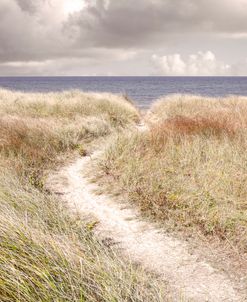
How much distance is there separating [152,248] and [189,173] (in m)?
2.98

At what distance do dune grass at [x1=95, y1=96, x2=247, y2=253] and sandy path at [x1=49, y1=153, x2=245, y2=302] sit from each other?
1.36 feet

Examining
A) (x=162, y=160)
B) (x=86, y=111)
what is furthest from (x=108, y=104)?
(x=162, y=160)

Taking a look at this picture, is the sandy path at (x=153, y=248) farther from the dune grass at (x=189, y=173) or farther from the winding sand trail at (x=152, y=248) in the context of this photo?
the dune grass at (x=189, y=173)

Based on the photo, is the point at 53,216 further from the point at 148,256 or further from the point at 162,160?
the point at 162,160

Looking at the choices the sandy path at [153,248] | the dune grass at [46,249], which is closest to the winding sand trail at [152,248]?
the sandy path at [153,248]

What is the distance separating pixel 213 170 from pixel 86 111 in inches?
422

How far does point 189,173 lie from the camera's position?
7.79m

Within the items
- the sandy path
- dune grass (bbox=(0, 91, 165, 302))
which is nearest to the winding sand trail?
the sandy path

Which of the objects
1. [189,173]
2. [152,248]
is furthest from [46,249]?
[189,173]

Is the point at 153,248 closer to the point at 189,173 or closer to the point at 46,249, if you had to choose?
the point at 46,249

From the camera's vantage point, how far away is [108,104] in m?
18.9

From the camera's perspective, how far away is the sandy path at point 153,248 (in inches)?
164

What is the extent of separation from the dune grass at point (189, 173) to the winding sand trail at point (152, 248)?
41 cm

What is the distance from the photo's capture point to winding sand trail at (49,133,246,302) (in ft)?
13.7
